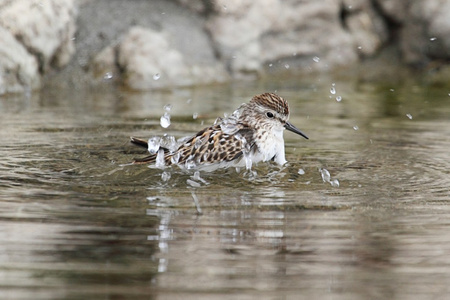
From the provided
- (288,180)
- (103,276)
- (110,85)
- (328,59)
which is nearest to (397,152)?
(288,180)

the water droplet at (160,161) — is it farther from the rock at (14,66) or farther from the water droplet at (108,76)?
the water droplet at (108,76)

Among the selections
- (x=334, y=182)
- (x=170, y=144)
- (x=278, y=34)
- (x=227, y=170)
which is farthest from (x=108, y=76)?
(x=334, y=182)

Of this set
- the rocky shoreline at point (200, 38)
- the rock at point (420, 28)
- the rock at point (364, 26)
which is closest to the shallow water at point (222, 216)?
the rocky shoreline at point (200, 38)

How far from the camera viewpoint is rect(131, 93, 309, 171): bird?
6250mm

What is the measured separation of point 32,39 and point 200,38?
98.1 inches

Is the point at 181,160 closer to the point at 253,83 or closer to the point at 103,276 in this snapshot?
the point at 103,276

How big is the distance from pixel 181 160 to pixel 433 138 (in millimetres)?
2810

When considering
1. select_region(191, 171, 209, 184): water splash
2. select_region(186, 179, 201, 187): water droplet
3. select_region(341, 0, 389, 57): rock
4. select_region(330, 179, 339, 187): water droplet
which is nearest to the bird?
select_region(191, 171, 209, 184): water splash

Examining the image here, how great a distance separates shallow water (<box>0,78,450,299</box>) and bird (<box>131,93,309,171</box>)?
0.12 metres

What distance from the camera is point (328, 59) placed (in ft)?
43.1

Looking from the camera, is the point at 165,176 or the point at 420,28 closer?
the point at 165,176

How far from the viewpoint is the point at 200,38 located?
39.4ft

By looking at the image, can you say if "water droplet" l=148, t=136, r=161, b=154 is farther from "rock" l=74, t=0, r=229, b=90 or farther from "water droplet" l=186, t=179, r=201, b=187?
"rock" l=74, t=0, r=229, b=90

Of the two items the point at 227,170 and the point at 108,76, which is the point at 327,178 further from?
the point at 108,76
